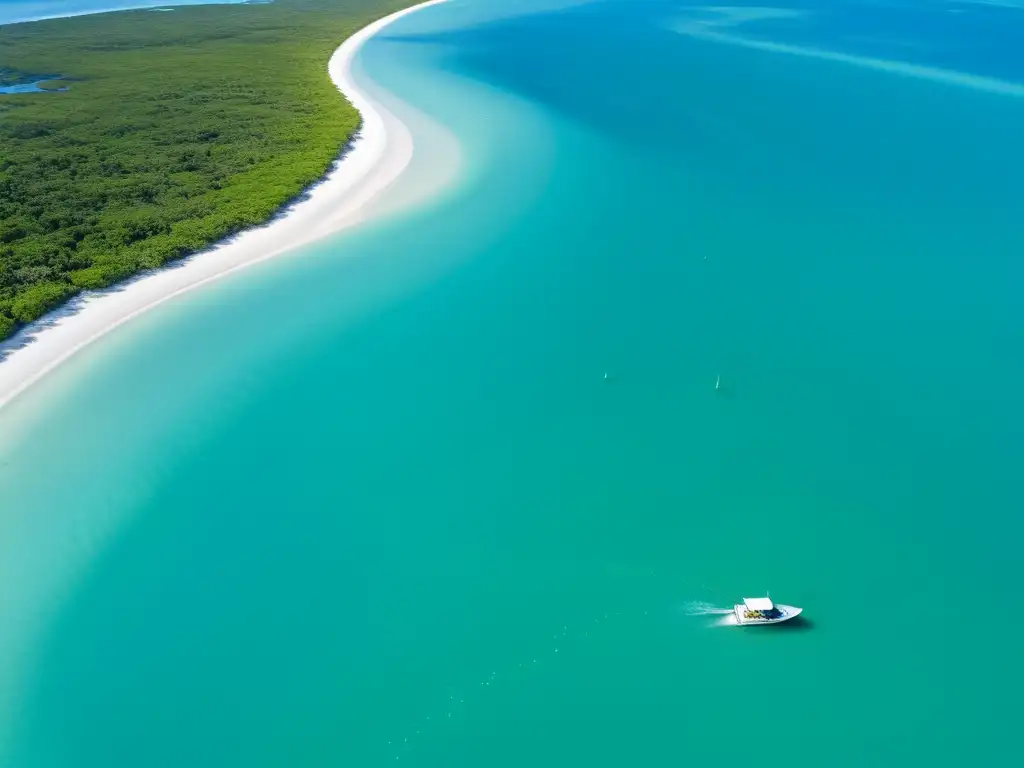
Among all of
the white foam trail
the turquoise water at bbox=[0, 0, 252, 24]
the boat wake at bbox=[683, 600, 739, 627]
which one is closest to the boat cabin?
the boat wake at bbox=[683, 600, 739, 627]

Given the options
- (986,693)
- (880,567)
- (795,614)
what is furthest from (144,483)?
(986,693)

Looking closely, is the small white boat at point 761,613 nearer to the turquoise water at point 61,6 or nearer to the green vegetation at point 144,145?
the green vegetation at point 144,145

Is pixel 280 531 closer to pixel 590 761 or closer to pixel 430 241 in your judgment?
pixel 590 761

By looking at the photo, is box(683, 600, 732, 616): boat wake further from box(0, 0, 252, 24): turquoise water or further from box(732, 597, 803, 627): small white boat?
box(0, 0, 252, 24): turquoise water

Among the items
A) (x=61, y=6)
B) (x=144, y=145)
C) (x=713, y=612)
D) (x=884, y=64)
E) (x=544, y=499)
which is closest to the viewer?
(x=713, y=612)

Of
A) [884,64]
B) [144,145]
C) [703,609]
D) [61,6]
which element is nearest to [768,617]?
[703,609]

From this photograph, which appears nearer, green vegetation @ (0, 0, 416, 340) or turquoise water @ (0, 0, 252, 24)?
green vegetation @ (0, 0, 416, 340)

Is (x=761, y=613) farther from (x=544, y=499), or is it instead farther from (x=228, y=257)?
(x=228, y=257)

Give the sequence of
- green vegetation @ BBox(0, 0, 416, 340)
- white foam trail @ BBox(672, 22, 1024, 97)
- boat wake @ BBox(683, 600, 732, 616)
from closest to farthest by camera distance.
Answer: boat wake @ BBox(683, 600, 732, 616) < green vegetation @ BBox(0, 0, 416, 340) < white foam trail @ BBox(672, 22, 1024, 97)
